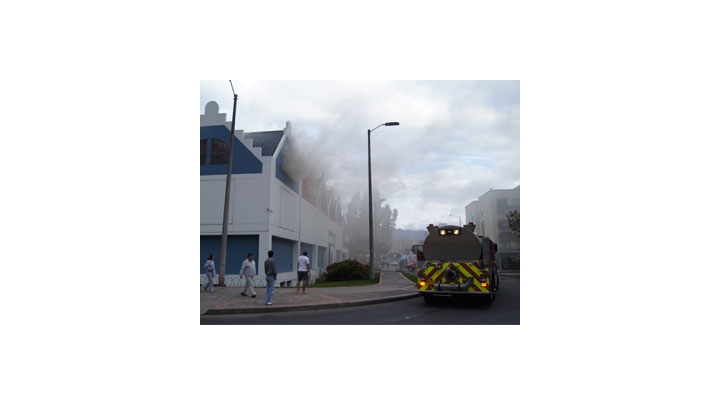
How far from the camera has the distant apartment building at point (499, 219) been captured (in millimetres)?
11914

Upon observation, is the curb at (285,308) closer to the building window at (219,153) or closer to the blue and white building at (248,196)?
the blue and white building at (248,196)

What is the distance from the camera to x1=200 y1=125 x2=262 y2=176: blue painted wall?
597 inches

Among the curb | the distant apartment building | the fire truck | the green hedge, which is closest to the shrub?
the green hedge

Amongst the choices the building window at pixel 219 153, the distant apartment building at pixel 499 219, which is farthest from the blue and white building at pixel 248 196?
the distant apartment building at pixel 499 219

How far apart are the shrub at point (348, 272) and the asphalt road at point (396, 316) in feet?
29.4

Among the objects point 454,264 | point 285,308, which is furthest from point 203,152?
point 454,264

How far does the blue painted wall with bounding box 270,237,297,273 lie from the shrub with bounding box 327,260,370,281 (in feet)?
6.49

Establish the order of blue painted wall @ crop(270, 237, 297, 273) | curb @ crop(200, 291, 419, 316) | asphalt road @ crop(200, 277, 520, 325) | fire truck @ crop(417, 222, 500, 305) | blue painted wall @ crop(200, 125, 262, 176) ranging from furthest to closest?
blue painted wall @ crop(270, 237, 297, 273) < blue painted wall @ crop(200, 125, 262, 176) < fire truck @ crop(417, 222, 500, 305) < curb @ crop(200, 291, 419, 316) < asphalt road @ crop(200, 277, 520, 325)

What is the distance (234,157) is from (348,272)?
7.86m

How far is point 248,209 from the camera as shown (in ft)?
52.4

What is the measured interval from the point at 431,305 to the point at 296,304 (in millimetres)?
3570

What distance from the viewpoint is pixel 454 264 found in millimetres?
10211

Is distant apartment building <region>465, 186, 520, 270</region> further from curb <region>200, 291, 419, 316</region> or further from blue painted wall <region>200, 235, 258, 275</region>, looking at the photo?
blue painted wall <region>200, 235, 258, 275</region>
